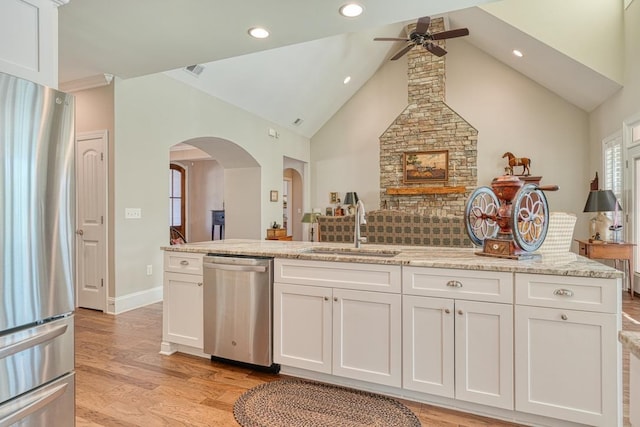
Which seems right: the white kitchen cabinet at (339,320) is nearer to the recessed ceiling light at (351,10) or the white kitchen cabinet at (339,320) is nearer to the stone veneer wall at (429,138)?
the recessed ceiling light at (351,10)

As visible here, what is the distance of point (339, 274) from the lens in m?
2.22

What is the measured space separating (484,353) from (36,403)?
6.82 ft

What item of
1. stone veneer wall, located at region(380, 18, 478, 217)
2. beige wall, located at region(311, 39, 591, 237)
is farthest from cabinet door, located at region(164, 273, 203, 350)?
beige wall, located at region(311, 39, 591, 237)

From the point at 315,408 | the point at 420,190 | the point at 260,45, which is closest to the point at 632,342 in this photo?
the point at 315,408

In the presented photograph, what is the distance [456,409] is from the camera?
204cm

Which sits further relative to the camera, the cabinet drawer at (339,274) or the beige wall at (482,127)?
the beige wall at (482,127)

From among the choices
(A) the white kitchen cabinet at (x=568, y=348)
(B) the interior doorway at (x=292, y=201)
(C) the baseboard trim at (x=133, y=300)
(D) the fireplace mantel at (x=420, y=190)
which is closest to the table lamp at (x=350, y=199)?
(D) the fireplace mantel at (x=420, y=190)

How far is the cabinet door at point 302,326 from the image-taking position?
2.27 m

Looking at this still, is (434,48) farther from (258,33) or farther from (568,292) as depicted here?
(568,292)

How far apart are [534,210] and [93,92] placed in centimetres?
449

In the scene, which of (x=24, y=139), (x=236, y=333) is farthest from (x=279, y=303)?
(x=24, y=139)

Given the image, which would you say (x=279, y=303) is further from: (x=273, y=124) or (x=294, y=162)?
(x=294, y=162)

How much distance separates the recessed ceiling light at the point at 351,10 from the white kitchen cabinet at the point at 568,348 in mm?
2057

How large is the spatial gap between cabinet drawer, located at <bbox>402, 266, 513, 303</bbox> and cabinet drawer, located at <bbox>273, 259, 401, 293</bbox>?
0.08m
